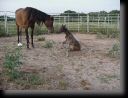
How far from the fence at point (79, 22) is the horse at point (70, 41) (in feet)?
0.21

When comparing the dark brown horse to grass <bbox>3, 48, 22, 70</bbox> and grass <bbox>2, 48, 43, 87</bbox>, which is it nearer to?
grass <bbox>3, 48, 22, 70</bbox>

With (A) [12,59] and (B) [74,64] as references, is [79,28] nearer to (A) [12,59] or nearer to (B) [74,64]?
(B) [74,64]

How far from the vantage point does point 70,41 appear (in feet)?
15.9

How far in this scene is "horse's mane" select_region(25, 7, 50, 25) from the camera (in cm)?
438

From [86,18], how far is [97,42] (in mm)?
799

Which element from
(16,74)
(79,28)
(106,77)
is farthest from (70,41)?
(16,74)

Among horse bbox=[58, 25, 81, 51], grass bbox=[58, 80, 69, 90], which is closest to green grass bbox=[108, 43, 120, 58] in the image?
horse bbox=[58, 25, 81, 51]

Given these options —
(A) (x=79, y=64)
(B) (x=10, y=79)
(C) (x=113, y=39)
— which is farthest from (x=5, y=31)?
(C) (x=113, y=39)

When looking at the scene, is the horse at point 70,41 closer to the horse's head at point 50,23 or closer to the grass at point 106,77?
the horse's head at point 50,23

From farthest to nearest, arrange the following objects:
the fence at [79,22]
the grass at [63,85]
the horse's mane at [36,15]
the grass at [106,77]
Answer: the horse's mane at [36,15]
the fence at [79,22]
the grass at [106,77]
the grass at [63,85]

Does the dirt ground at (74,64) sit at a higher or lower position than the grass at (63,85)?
higher

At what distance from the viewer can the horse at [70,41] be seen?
4445 millimetres

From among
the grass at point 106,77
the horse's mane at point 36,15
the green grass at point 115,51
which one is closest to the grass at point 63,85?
the grass at point 106,77

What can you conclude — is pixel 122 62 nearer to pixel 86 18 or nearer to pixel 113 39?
pixel 113 39
